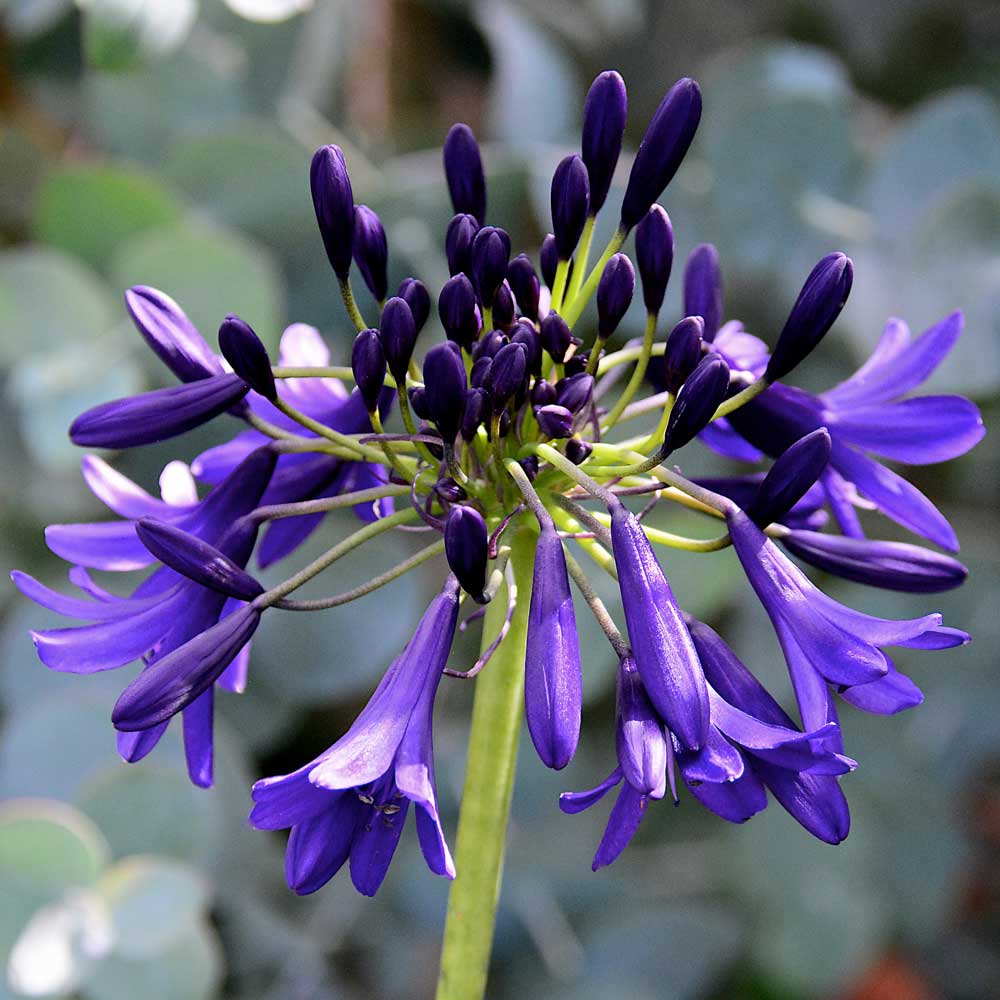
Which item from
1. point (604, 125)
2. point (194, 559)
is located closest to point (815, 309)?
point (604, 125)

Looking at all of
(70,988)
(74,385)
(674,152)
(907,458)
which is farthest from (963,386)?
(70,988)

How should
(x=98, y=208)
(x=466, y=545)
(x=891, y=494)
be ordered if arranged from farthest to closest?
(x=98, y=208), (x=891, y=494), (x=466, y=545)

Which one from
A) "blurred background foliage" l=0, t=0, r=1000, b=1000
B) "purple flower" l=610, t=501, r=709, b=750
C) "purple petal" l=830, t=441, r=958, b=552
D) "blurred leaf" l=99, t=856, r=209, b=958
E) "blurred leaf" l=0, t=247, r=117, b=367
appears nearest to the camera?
"purple flower" l=610, t=501, r=709, b=750

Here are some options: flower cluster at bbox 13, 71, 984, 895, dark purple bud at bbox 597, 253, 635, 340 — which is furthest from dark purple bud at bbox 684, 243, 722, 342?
dark purple bud at bbox 597, 253, 635, 340

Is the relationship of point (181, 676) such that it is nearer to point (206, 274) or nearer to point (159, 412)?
point (159, 412)

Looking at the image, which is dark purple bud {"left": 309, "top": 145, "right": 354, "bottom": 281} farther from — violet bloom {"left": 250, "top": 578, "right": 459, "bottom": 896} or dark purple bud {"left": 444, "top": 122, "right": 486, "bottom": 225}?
violet bloom {"left": 250, "top": 578, "right": 459, "bottom": 896}

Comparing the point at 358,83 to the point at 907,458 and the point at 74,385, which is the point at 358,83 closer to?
the point at 74,385
